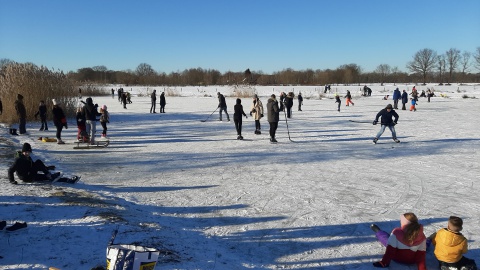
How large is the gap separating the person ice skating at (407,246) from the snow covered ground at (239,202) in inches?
6.1

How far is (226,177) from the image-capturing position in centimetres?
774

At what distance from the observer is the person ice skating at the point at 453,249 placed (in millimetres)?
3957

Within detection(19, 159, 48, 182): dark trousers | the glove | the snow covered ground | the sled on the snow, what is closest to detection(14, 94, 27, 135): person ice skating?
the snow covered ground

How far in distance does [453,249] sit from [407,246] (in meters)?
0.47

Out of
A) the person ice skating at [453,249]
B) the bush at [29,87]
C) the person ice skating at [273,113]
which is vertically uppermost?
the bush at [29,87]

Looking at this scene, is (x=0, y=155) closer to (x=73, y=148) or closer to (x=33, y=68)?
(x=73, y=148)

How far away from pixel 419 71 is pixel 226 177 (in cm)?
8938

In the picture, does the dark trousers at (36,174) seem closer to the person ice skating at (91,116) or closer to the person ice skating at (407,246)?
the person ice skating at (91,116)

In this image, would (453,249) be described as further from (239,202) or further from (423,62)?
(423,62)

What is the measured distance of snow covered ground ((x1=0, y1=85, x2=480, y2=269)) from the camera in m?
4.33

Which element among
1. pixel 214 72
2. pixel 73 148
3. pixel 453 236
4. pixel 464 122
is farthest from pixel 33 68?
pixel 214 72

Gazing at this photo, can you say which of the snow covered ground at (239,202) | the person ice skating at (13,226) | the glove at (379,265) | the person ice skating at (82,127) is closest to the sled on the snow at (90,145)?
the person ice skating at (82,127)

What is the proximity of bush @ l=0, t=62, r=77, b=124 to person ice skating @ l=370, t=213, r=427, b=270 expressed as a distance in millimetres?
18290

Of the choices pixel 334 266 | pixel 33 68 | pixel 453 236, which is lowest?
pixel 334 266
